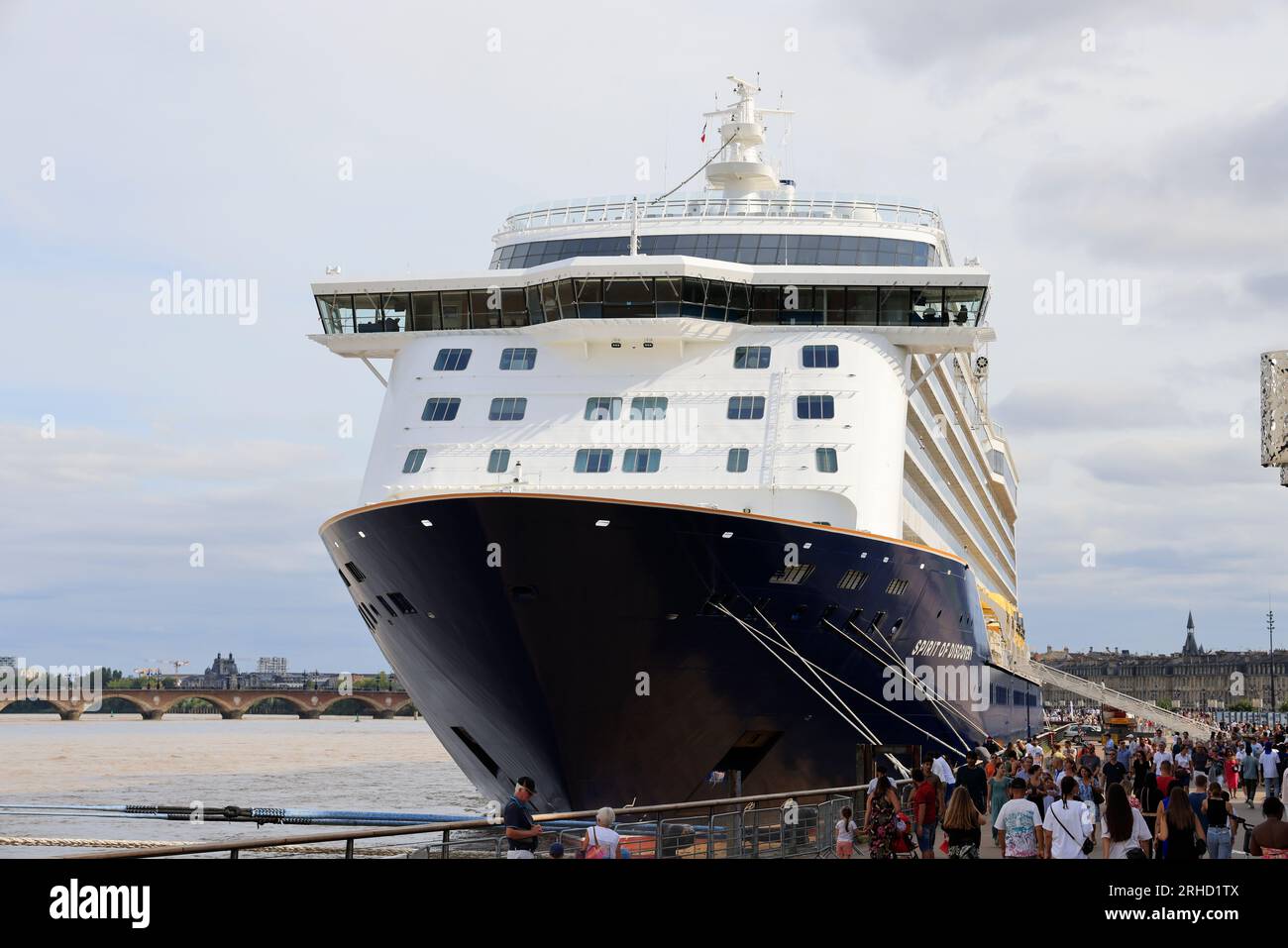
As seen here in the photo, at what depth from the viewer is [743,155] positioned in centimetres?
3862

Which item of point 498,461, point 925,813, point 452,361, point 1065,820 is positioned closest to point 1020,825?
point 1065,820

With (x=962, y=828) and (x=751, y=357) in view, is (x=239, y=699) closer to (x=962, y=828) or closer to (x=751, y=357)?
(x=751, y=357)

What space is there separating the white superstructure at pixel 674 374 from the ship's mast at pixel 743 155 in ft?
20.4

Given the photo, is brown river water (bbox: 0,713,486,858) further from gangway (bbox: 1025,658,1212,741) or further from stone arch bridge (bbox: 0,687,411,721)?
stone arch bridge (bbox: 0,687,411,721)

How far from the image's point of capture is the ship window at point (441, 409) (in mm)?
28500

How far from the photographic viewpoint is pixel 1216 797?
49.4 feet

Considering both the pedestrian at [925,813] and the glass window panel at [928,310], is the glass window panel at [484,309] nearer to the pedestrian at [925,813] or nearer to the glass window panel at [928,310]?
the glass window panel at [928,310]

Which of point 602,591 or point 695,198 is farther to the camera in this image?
point 695,198

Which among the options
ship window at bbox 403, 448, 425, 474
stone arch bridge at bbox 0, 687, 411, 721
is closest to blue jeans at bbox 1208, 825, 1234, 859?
ship window at bbox 403, 448, 425, 474

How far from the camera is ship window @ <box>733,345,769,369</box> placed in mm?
28484

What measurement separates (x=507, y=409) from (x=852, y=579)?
23.9 ft
